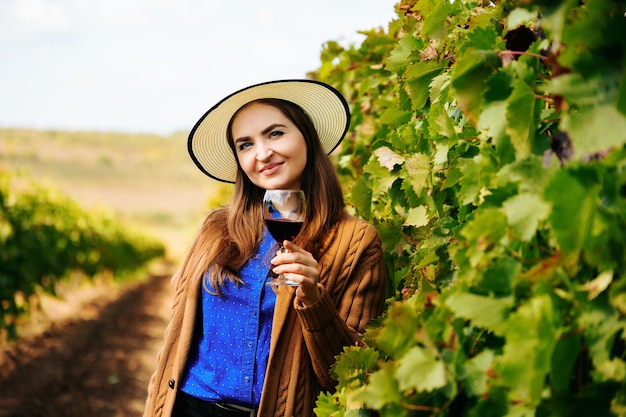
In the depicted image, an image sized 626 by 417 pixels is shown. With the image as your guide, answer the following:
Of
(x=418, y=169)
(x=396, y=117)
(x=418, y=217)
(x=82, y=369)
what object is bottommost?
(x=82, y=369)

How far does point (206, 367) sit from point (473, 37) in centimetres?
166

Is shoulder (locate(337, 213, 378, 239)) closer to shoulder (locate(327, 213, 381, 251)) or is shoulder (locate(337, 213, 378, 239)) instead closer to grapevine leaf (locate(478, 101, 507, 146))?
shoulder (locate(327, 213, 381, 251))

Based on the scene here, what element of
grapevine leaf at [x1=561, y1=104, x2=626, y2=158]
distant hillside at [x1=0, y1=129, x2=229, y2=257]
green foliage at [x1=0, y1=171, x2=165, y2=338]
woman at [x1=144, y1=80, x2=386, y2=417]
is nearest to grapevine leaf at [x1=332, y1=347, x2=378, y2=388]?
woman at [x1=144, y1=80, x2=386, y2=417]

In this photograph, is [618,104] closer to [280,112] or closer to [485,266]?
[485,266]

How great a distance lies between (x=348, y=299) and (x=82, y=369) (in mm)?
7356

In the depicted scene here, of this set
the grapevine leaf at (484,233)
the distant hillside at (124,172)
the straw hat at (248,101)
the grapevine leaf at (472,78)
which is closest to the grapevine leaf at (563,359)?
the grapevine leaf at (484,233)

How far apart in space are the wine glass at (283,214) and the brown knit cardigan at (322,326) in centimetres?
20

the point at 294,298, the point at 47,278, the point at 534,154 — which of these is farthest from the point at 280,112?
the point at 47,278

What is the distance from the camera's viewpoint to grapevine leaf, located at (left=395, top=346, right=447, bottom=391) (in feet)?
3.87

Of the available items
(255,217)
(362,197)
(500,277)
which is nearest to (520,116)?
(500,277)

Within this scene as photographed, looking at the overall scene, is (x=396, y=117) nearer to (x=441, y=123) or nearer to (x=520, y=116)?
(x=441, y=123)

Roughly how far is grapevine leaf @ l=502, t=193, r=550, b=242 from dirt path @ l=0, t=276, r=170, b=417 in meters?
6.40

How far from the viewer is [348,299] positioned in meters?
2.38

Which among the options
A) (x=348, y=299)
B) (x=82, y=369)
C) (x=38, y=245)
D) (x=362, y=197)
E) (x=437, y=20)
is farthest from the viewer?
(x=38, y=245)
